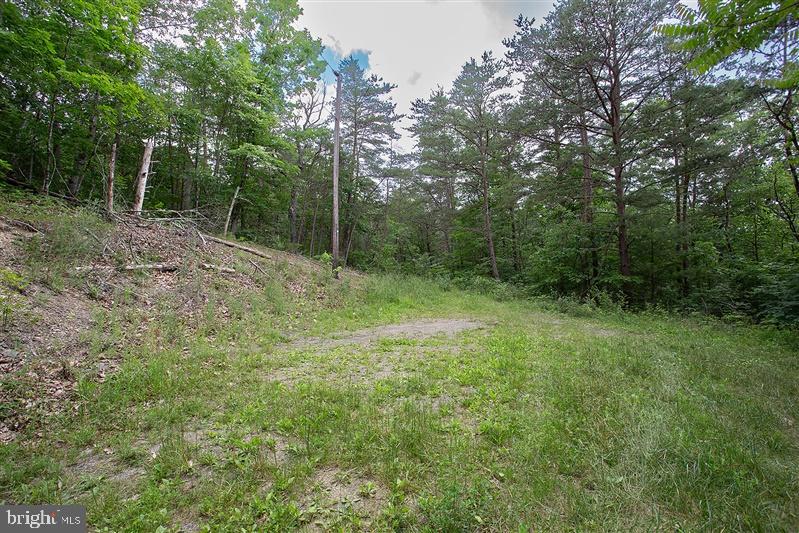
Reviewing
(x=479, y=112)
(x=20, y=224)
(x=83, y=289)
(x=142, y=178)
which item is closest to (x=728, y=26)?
(x=83, y=289)

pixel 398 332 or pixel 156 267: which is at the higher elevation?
pixel 156 267

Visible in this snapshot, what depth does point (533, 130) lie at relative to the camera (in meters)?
10.9

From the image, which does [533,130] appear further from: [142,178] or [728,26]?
[142,178]

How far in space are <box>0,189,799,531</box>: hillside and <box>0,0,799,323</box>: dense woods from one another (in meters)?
2.60

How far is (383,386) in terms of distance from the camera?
12.3 ft

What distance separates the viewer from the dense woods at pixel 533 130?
7141 millimetres

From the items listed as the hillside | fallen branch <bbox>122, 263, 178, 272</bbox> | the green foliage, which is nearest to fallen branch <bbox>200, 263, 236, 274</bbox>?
fallen branch <bbox>122, 263, 178, 272</bbox>

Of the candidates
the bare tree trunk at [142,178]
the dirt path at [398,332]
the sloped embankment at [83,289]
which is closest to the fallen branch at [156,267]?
the sloped embankment at [83,289]

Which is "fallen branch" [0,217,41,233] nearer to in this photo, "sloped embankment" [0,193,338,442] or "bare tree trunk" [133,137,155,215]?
→ "sloped embankment" [0,193,338,442]

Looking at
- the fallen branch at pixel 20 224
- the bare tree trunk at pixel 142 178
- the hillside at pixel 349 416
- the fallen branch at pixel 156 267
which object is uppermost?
the bare tree trunk at pixel 142 178

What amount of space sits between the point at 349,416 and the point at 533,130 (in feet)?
37.5

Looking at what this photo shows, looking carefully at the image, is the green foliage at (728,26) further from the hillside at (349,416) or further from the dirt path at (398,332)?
the dirt path at (398,332)

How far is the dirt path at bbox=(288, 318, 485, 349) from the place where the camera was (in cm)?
593

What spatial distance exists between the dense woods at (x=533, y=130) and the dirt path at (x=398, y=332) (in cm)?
565
